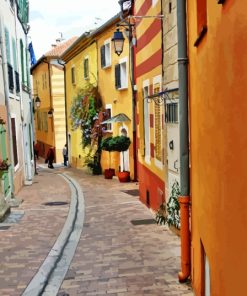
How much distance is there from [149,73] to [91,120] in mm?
12475

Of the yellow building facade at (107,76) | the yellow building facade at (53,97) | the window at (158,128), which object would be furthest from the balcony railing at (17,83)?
the yellow building facade at (53,97)

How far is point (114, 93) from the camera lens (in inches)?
846

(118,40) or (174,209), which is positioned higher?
(118,40)

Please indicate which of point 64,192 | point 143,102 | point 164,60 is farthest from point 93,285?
point 64,192

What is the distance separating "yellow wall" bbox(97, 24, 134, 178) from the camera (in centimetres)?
1948

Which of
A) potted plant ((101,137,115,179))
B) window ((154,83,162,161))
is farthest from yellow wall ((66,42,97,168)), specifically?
window ((154,83,162,161))

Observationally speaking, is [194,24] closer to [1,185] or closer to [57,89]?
[1,185]

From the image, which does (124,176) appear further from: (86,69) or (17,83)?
(86,69)

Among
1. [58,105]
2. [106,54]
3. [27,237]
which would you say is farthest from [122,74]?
[58,105]

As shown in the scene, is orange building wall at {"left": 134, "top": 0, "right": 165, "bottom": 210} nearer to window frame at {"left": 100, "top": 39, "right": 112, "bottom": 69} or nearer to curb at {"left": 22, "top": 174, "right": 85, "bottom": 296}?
curb at {"left": 22, "top": 174, "right": 85, "bottom": 296}

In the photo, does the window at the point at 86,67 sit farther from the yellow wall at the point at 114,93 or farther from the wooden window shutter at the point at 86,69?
the yellow wall at the point at 114,93

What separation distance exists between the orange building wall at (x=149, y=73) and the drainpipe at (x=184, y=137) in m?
3.85

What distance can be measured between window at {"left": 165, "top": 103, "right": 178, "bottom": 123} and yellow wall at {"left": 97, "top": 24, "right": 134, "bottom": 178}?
1048 cm

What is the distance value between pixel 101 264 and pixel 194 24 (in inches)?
153
